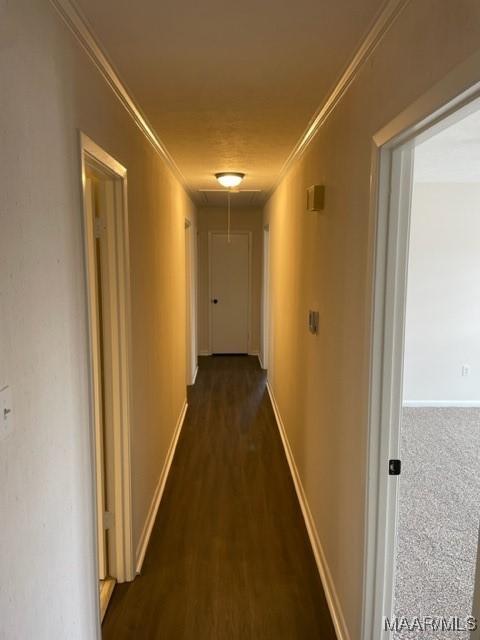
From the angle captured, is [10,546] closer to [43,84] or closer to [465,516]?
[43,84]

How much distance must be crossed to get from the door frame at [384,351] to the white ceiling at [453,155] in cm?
98

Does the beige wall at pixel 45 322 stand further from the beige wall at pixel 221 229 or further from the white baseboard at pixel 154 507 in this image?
the beige wall at pixel 221 229

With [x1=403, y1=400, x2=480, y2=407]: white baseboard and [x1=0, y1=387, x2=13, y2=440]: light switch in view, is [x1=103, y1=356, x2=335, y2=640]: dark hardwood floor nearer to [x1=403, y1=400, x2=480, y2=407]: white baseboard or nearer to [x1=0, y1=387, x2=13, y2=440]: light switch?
[x1=0, y1=387, x2=13, y2=440]: light switch

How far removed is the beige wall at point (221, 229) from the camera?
689 centimetres

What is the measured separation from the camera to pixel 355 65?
1.62 metres

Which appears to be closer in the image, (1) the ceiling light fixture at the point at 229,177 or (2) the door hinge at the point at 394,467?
(2) the door hinge at the point at 394,467

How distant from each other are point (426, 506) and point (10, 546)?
2.63m

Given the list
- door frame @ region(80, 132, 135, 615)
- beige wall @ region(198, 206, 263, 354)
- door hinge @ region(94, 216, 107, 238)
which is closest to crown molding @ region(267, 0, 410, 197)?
door frame @ region(80, 132, 135, 615)

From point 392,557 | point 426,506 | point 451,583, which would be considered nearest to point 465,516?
point 426,506

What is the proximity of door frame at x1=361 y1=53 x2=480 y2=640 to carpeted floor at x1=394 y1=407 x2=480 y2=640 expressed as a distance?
0.63 m

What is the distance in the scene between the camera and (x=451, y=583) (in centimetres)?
223

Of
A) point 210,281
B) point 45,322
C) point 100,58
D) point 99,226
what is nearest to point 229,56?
point 100,58

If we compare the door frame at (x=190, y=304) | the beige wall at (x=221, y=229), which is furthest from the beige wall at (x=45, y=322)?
the beige wall at (x=221, y=229)

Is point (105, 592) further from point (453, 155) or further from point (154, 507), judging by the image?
point (453, 155)
